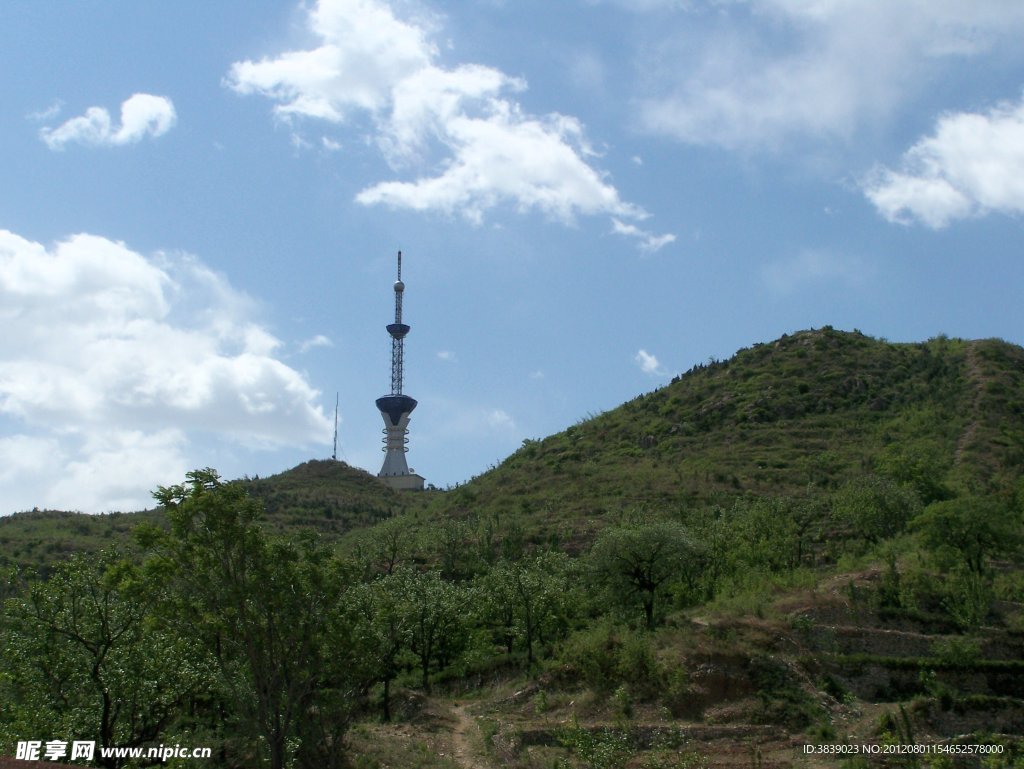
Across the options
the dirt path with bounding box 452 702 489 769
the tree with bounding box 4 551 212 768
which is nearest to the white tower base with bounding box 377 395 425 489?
the dirt path with bounding box 452 702 489 769

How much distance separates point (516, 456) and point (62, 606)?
227 ft

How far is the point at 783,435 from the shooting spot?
7781 cm

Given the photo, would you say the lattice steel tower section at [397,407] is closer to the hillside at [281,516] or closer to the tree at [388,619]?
the hillside at [281,516]

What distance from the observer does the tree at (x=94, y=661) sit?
23.9 meters

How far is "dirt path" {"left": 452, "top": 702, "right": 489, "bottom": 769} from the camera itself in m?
29.1

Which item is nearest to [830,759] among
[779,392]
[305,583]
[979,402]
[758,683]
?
[758,683]

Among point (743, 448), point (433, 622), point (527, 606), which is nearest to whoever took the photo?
point (433, 622)

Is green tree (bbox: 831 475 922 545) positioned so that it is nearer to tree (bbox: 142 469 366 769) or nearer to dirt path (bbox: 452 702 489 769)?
dirt path (bbox: 452 702 489 769)

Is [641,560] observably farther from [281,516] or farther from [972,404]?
[281,516]

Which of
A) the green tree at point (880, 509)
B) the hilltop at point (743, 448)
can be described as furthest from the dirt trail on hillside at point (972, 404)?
the green tree at point (880, 509)

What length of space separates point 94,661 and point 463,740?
1213 cm

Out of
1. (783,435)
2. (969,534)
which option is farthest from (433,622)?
(783,435)

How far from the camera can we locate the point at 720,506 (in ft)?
199

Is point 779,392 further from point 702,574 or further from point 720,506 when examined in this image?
point 702,574
